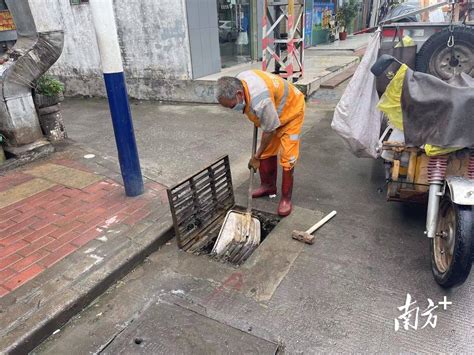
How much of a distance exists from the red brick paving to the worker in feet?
3.79

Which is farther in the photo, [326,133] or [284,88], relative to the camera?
[326,133]

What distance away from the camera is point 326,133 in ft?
19.1

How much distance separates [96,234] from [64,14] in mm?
6959

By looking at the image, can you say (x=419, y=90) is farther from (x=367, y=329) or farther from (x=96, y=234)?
(x=96, y=234)

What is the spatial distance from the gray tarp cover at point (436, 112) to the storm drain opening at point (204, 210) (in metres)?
1.54

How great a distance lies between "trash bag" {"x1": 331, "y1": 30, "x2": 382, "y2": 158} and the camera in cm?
345

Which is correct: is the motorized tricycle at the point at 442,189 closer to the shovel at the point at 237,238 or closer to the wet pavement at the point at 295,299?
the wet pavement at the point at 295,299

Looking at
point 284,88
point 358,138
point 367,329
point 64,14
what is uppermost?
point 64,14

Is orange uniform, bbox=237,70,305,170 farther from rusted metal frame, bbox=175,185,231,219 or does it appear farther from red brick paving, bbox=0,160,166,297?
red brick paving, bbox=0,160,166,297

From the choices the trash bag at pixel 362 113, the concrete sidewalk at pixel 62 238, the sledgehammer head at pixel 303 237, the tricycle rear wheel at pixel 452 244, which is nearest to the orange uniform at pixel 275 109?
the trash bag at pixel 362 113

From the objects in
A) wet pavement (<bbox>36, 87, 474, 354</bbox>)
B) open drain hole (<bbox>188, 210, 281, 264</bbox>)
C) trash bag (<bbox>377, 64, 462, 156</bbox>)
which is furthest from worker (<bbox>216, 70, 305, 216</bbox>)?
trash bag (<bbox>377, 64, 462, 156</bbox>)

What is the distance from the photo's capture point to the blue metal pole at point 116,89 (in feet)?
10.7

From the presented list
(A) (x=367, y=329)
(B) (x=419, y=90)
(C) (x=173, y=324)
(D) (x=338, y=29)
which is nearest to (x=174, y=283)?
(C) (x=173, y=324)

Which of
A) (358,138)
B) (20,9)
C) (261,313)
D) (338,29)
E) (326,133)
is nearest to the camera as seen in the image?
(261,313)
